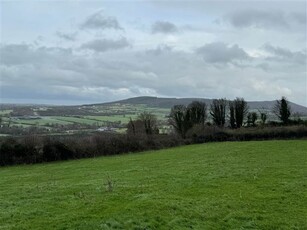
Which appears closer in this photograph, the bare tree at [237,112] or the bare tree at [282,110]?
the bare tree at [282,110]

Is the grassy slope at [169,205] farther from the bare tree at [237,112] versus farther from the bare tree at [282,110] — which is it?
the bare tree at [237,112]

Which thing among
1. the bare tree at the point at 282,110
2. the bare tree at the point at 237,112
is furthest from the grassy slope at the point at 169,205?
the bare tree at the point at 237,112

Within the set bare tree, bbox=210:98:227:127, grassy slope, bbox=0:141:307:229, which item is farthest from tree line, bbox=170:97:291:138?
grassy slope, bbox=0:141:307:229

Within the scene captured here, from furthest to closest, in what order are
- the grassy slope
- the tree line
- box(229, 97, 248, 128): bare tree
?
box(229, 97, 248, 128): bare tree, the tree line, the grassy slope

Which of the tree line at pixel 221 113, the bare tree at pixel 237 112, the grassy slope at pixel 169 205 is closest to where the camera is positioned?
the grassy slope at pixel 169 205

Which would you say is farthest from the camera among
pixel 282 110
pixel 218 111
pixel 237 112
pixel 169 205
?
pixel 218 111

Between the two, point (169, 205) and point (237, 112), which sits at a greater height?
point (237, 112)

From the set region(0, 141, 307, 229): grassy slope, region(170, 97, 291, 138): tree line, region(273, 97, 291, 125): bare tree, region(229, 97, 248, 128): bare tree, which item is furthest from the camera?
region(229, 97, 248, 128): bare tree

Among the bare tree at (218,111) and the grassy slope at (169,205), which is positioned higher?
the bare tree at (218,111)

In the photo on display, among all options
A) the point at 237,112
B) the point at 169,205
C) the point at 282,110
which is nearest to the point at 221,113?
the point at 237,112

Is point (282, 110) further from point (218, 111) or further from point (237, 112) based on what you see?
point (218, 111)

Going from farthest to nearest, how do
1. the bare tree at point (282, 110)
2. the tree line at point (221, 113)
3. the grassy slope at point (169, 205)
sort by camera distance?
the tree line at point (221, 113)
the bare tree at point (282, 110)
the grassy slope at point (169, 205)

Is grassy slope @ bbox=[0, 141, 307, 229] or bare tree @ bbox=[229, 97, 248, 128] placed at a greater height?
bare tree @ bbox=[229, 97, 248, 128]

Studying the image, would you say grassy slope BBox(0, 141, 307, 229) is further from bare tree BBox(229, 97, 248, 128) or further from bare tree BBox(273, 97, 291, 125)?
bare tree BBox(229, 97, 248, 128)
